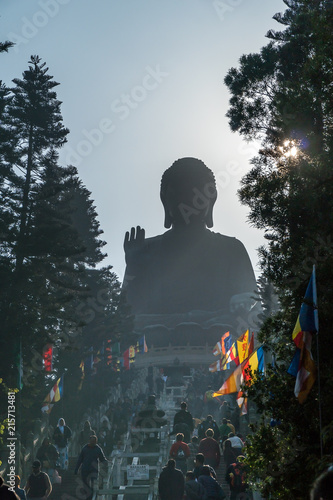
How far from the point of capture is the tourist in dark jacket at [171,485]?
12.6 meters

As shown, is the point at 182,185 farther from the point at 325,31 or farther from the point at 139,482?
the point at 325,31

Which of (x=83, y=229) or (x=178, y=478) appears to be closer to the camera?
(x=178, y=478)

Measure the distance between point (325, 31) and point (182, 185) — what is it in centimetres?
5281

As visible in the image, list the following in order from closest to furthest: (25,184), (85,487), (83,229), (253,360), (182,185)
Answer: (85,487) → (253,360) → (25,184) → (83,229) → (182,185)

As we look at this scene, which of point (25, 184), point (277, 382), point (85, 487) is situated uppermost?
point (25, 184)

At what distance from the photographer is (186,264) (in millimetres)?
65812

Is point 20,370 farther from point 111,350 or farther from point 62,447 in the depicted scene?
point 111,350

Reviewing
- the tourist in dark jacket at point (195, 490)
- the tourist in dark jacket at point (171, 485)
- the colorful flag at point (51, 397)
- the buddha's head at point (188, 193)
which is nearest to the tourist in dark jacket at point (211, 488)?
the tourist in dark jacket at point (195, 490)

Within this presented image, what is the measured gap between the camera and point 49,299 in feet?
72.5

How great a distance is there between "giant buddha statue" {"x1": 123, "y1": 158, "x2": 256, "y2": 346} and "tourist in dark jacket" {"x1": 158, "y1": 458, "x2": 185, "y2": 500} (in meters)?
50.1

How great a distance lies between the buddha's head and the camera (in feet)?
208

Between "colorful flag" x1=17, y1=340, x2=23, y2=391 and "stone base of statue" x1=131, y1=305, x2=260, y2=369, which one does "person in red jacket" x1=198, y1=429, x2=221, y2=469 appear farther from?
"stone base of statue" x1=131, y1=305, x2=260, y2=369

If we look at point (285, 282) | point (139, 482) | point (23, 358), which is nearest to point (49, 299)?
point (23, 358)

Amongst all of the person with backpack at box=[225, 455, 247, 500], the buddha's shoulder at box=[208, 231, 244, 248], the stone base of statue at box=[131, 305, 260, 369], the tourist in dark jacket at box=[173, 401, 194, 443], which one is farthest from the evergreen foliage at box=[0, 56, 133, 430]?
the buddha's shoulder at box=[208, 231, 244, 248]
